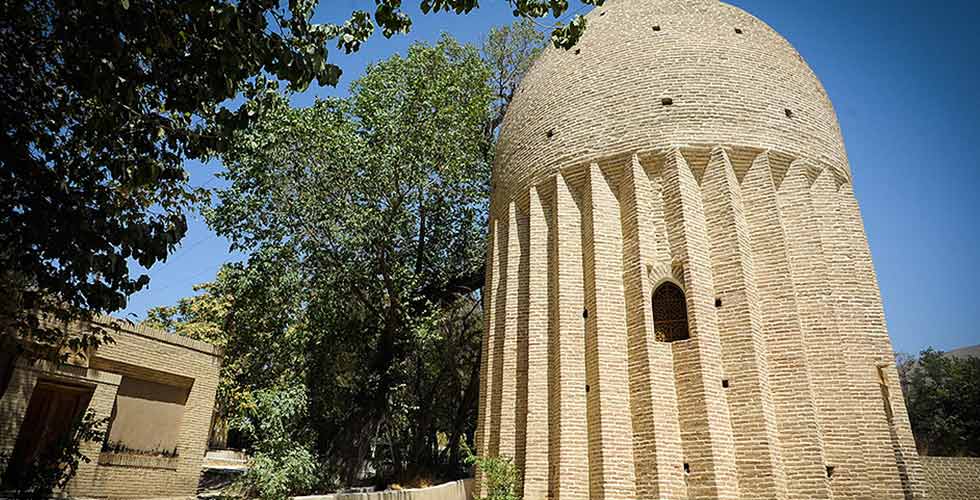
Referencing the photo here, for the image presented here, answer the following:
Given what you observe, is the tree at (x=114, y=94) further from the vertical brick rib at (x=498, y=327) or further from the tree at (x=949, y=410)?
the tree at (x=949, y=410)

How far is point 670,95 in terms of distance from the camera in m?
12.0

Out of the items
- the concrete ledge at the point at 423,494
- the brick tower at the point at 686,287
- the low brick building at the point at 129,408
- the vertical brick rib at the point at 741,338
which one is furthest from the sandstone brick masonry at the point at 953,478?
the low brick building at the point at 129,408

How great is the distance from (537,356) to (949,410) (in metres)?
29.5

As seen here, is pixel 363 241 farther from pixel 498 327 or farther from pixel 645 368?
pixel 645 368

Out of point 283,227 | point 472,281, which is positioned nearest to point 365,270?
point 283,227

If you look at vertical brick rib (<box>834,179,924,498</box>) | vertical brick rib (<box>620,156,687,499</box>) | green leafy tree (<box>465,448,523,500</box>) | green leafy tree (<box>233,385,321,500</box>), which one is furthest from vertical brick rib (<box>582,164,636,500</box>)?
green leafy tree (<box>233,385,321,500</box>)

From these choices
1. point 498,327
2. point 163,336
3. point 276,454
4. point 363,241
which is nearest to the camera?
point 276,454

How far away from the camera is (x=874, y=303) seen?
10984 millimetres

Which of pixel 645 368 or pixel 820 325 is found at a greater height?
pixel 820 325

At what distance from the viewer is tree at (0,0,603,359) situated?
6004mm

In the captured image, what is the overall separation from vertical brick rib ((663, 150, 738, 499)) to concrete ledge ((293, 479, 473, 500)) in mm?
5309

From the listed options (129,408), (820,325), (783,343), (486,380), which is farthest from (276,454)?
(820,325)

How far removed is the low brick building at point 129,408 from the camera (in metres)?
12.7

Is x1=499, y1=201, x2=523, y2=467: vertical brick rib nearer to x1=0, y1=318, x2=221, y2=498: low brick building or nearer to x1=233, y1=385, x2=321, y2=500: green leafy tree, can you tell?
x1=233, y1=385, x2=321, y2=500: green leafy tree
